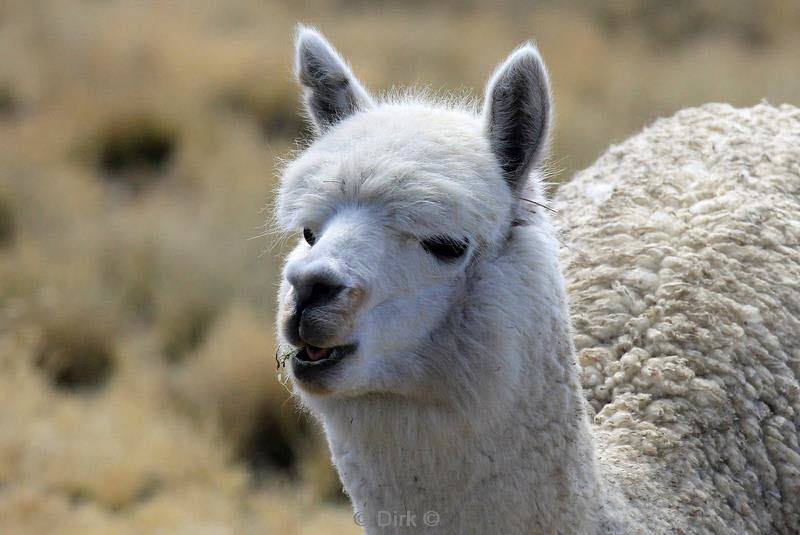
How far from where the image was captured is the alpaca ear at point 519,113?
8.02 ft

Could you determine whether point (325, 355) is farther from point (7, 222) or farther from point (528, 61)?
point (7, 222)

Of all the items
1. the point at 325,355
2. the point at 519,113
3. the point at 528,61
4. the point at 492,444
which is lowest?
the point at 492,444

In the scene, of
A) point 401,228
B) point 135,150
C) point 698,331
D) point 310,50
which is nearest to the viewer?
point 401,228

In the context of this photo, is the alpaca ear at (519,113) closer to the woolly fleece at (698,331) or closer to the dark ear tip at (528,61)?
the dark ear tip at (528,61)

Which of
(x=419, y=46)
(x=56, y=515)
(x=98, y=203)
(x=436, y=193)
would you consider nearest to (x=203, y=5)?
(x=419, y=46)

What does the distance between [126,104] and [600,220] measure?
6.71m

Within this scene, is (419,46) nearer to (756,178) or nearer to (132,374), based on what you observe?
(132,374)

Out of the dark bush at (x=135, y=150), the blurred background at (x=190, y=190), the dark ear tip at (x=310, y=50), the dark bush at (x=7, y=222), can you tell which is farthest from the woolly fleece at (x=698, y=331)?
the dark bush at (x=135, y=150)

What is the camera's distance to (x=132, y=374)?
6.24 m

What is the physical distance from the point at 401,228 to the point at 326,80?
2.17 feet

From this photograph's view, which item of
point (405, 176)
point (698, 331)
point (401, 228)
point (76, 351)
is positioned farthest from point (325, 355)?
point (76, 351)

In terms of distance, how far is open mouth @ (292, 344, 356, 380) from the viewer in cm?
218

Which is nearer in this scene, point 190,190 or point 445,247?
point 445,247

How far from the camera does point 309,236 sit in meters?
2.40
